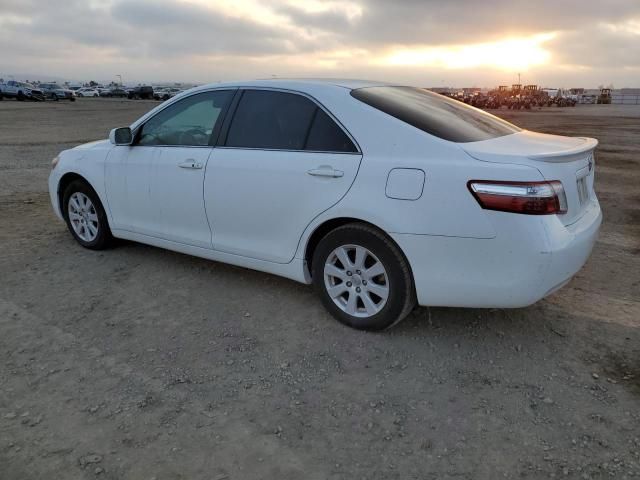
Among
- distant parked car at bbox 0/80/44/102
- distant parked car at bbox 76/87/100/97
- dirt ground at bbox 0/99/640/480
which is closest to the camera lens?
dirt ground at bbox 0/99/640/480

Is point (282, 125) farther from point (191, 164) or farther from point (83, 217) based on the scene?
point (83, 217)

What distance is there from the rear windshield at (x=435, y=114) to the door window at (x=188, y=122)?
1.19m

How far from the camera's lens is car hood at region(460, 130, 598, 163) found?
316 cm

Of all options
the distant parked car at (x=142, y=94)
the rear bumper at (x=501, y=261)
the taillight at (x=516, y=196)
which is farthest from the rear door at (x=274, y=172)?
the distant parked car at (x=142, y=94)

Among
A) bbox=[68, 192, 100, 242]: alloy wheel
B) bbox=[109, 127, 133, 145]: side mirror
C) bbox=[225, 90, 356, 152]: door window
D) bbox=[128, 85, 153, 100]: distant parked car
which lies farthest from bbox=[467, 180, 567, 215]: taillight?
bbox=[128, 85, 153, 100]: distant parked car

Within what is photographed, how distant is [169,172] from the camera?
4.48m

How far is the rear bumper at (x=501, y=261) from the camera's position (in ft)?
9.95

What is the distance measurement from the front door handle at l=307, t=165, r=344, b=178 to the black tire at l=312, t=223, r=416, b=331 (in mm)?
337

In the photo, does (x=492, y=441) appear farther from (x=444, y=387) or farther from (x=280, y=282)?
(x=280, y=282)

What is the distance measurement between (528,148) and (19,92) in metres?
57.0

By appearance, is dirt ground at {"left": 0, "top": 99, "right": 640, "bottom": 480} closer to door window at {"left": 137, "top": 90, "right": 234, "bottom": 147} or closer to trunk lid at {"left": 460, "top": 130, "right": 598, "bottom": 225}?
trunk lid at {"left": 460, "top": 130, "right": 598, "bottom": 225}

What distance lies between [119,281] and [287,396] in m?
2.31

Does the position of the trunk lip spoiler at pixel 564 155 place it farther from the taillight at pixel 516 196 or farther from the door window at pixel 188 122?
the door window at pixel 188 122

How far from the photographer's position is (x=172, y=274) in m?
4.81
